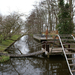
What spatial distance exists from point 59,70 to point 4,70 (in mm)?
4008

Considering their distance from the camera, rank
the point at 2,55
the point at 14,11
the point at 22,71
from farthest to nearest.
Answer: the point at 14,11 → the point at 2,55 → the point at 22,71

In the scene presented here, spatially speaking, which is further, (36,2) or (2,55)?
(36,2)

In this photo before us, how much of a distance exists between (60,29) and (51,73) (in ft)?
36.9

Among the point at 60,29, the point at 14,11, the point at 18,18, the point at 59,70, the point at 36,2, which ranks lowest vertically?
the point at 59,70

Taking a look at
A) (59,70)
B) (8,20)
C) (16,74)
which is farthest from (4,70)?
(8,20)

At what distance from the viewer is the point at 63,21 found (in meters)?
15.2

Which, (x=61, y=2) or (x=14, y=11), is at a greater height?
(x=61, y=2)

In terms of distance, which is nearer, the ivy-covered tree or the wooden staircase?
the wooden staircase

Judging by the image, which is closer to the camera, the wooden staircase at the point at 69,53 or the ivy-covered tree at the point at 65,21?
the wooden staircase at the point at 69,53

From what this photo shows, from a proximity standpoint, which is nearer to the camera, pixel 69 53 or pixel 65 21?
pixel 69 53

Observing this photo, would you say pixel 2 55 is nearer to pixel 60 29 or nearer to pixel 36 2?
pixel 60 29

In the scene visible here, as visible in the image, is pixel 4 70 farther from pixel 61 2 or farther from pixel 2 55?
pixel 61 2

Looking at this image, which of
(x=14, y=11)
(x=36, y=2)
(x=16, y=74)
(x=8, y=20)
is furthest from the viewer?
(x=36, y=2)

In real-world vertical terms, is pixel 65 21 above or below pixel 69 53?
above
